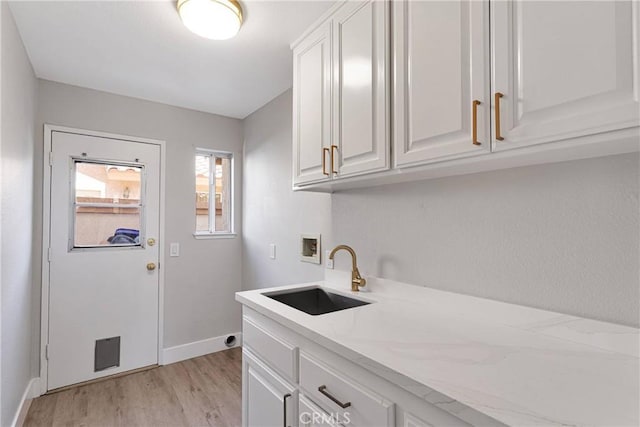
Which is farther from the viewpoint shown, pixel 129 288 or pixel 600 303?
pixel 129 288

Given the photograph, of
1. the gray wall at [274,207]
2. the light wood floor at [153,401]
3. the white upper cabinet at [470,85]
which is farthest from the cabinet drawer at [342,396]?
the light wood floor at [153,401]

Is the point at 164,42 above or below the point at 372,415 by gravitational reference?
above

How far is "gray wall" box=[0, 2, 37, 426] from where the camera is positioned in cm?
156

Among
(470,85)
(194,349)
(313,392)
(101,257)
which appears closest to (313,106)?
(470,85)

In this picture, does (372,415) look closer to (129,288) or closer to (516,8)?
(516,8)

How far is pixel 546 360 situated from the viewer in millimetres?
860

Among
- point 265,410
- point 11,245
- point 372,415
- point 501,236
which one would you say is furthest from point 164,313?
point 501,236

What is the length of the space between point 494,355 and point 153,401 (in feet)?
7.67

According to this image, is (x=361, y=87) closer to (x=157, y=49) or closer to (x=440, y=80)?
(x=440, y=80)

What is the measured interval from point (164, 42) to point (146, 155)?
3.90 feet

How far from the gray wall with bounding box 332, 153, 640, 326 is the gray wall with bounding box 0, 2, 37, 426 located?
75.8 inches

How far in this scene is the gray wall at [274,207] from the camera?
229cm

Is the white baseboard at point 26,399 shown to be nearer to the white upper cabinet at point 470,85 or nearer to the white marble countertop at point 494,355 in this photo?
the white marble countertop at point 494,355

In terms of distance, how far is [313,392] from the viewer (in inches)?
44.2
